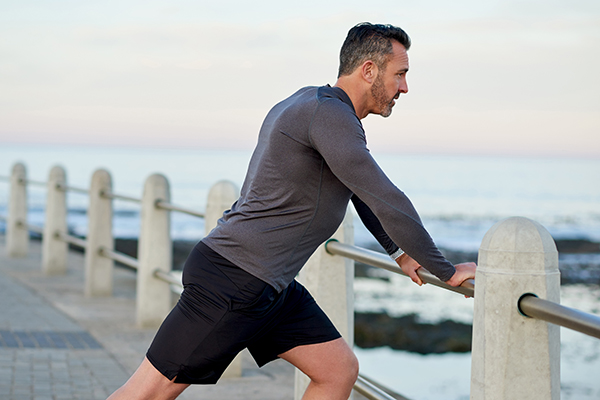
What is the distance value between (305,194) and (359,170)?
10.2 inches

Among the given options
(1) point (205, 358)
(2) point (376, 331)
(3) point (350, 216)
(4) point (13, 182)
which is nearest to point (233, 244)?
(1) point (205, 358)

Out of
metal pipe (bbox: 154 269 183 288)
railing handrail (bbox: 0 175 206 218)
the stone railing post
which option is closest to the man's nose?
the stone railing post

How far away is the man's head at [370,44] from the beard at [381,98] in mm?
52

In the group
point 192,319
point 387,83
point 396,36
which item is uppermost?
point 396,36

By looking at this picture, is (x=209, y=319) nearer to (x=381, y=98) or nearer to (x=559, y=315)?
(x=381, y=98)

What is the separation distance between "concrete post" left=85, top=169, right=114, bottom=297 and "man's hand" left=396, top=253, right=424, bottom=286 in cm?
A: 555

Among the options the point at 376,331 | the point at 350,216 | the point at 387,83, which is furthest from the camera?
the point at 376,331

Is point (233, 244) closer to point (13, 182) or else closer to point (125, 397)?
point (125, 397)

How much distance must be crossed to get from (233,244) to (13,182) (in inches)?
378

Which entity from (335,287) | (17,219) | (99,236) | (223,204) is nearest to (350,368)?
(335,287)

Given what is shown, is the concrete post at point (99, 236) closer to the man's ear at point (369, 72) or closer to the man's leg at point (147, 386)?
the man's leg at point (147, 386)

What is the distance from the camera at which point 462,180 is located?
77.9 m

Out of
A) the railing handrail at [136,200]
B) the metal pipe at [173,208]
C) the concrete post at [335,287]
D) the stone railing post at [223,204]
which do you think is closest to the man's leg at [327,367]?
the concrete post at [335,287]

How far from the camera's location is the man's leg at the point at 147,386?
2.38 metres
